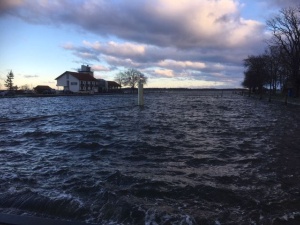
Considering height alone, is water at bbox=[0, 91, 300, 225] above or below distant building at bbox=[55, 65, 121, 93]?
below

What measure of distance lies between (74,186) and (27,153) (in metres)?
5.00

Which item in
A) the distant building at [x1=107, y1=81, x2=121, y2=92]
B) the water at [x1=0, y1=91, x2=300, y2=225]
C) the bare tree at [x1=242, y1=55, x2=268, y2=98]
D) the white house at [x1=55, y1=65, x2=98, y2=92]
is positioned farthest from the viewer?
the distant building at [x1=107, y1=81, x2=121, y2=92]

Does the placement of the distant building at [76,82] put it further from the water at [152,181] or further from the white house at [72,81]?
the water at [152,181]

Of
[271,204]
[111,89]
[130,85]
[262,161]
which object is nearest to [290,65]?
[262,161]

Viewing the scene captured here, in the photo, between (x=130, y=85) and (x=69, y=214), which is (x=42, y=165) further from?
(x=130, y=85)

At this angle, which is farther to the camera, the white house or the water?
the white house

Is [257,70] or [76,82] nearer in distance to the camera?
[257,70]

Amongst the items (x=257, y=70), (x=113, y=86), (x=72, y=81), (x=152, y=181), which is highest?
(x=257, y=70)

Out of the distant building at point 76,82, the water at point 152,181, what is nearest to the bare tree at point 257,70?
the distant building at point 76,82

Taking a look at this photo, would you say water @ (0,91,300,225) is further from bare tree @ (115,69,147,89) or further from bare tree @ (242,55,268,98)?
bare tree @ (115,69,147,89)

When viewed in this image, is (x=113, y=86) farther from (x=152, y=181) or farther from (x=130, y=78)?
(x=152, y=181)

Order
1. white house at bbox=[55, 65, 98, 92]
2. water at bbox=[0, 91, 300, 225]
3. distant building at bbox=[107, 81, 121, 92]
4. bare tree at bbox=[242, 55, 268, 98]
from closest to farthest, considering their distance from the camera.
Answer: water at bbox=[0, 91, 300, 225] < bare tree at bbox=[242, 55, 268, 98] < white house at bbox=[55, 65, 98, 92] < distant building at bbox=[107, 81, 121, 92]

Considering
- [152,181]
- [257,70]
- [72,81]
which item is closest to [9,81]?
[72,81]

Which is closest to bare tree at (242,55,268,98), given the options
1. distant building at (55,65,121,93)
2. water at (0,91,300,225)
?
distant building at (55,65,121,93)
